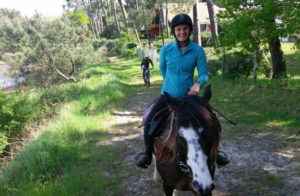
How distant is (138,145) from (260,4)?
251 inches

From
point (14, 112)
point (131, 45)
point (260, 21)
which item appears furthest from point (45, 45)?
point (131, 45)

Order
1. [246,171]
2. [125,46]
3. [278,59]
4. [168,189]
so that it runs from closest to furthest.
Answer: [168,189] < [246,171] < [278,59] < [125,46]

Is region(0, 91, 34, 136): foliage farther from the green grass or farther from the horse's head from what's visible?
the horse's head

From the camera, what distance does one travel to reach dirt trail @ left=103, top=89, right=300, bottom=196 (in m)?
3.64

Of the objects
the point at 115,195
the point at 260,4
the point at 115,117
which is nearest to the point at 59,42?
the point at 115,117

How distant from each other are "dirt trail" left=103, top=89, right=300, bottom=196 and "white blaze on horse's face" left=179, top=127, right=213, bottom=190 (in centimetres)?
207

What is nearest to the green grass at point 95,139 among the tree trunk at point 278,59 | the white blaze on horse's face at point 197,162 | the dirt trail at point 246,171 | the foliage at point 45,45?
the dirt trail at point 246,171

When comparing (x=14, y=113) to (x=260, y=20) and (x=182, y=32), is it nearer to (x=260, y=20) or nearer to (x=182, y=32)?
(x=182, y=32)

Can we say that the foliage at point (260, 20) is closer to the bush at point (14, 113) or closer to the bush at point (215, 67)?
the bush at point (215, 67)

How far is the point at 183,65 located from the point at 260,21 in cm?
563

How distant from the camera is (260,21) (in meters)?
6.88

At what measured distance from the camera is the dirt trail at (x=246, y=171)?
364 cm

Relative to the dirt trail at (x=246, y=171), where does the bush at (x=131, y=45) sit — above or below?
above

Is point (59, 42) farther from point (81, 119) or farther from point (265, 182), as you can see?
point (265, 182)
